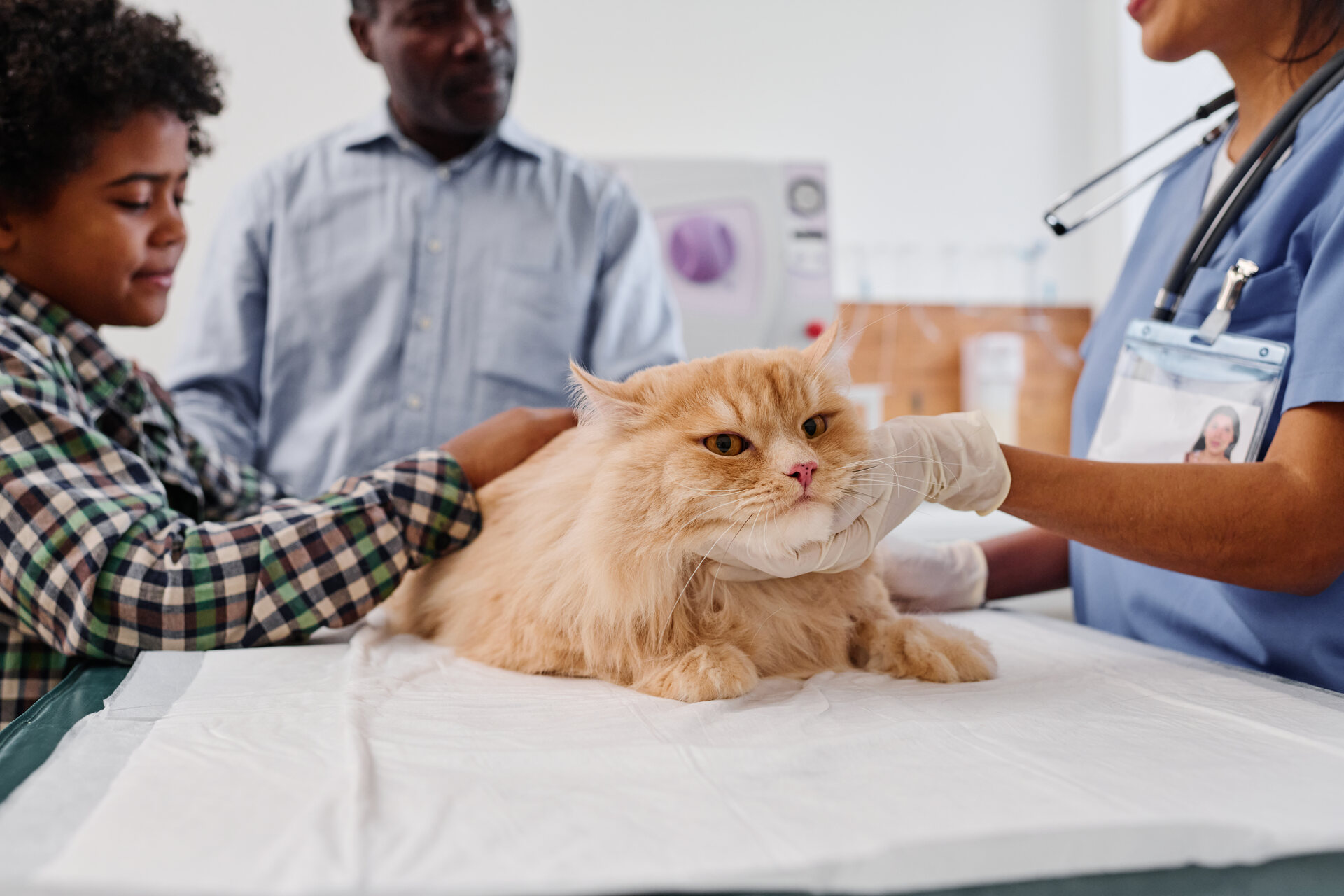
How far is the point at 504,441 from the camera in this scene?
1.54 metres

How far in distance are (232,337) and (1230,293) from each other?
7.02 ft

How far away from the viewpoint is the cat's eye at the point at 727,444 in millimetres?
1124

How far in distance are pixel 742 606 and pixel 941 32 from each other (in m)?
4.43

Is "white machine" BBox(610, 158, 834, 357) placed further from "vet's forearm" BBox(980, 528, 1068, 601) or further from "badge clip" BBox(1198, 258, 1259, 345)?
"badge clip" BBox(1198, 258, 1259, 345)

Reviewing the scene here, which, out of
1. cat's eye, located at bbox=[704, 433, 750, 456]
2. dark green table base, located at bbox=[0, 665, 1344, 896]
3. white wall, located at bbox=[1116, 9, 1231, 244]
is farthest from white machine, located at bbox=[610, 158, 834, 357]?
dark green table base, located at bbox=[0, 665, 1344, 896]

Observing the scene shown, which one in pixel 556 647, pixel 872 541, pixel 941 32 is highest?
pixel 941 32

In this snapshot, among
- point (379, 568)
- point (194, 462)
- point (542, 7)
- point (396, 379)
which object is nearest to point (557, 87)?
point (542, 7)

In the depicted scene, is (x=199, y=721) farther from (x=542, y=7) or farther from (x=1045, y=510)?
(x=542, y=7)

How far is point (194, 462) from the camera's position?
163 centimetres

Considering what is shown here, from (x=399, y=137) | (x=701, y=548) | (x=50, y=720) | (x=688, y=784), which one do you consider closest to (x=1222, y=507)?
(x=701, y=548)

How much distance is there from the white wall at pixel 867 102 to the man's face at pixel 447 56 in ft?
6.47

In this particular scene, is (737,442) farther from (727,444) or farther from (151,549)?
(151,549)

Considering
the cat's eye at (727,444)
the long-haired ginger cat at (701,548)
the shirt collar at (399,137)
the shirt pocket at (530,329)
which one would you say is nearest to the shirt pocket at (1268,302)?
the long-haired ginger cat at (701,548)

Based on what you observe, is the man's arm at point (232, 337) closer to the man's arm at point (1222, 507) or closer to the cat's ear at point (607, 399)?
the cat's ear at point (607, 399)
